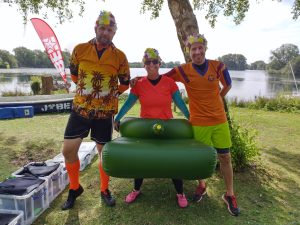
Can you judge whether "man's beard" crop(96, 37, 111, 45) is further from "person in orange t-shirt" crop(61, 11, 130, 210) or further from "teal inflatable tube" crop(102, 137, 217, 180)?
"teal inflatable tube" crop(102, 137, 217, 180)

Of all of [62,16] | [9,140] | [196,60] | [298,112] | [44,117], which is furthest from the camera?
[298,112]

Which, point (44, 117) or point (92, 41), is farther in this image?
point (44, 117)

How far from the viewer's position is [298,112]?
10.0m

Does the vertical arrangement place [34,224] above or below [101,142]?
below

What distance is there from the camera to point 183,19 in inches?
158

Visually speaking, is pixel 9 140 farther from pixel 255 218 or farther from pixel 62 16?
pixel 255 218

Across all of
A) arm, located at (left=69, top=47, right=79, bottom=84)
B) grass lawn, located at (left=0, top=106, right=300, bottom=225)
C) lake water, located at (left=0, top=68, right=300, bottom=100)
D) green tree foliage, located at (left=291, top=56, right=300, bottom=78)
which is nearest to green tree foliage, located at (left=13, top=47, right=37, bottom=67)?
lake water, located at (left=0, top=68, right=300, bottom=100)

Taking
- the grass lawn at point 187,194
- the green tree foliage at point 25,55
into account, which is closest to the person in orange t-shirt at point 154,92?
the grass lawn at point 187,194

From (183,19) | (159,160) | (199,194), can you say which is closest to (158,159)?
(159,160)

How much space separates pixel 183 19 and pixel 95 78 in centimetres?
177

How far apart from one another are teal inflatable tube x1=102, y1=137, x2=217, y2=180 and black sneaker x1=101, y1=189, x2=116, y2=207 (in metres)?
0.69

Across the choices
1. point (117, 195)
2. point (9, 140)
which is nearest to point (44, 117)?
point (9, 140)

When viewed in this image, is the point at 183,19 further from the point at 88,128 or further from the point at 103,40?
the point at 88,128

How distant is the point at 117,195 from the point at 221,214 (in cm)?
117
